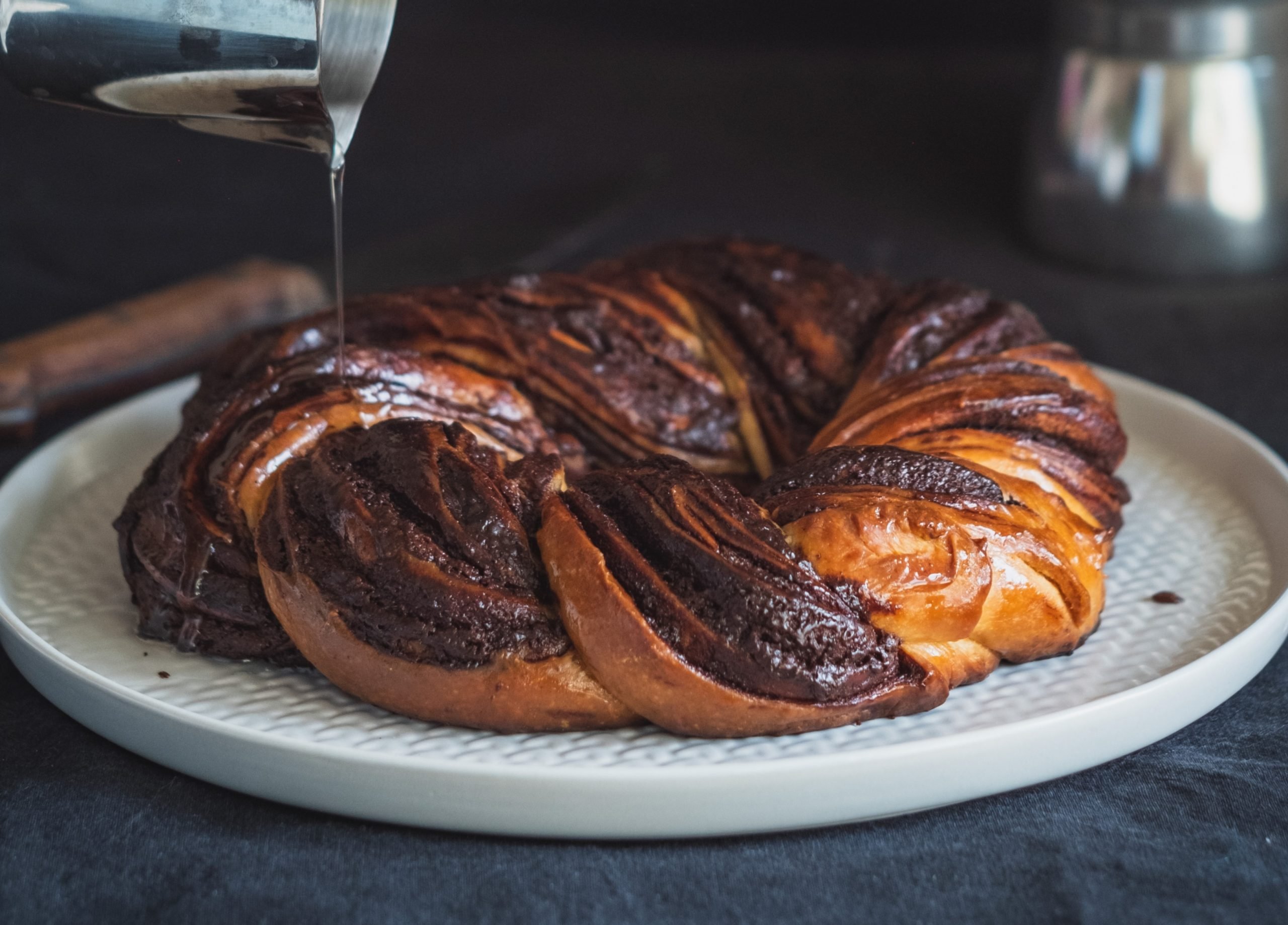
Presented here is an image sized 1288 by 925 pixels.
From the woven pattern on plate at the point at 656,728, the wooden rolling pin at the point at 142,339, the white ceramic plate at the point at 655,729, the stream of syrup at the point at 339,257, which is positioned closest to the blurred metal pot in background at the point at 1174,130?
the woven pattern on plate at the point at 656,728

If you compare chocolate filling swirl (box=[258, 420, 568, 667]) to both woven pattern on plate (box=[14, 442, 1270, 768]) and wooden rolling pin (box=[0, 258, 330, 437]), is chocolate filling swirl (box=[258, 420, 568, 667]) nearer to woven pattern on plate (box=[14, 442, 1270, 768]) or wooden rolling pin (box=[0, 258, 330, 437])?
woven pattern on plate (box=[14, 442, 1270, 768])

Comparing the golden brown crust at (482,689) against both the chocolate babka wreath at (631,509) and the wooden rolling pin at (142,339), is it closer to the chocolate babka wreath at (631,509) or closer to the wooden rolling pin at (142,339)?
the chocolate babka wreath at (631,509)

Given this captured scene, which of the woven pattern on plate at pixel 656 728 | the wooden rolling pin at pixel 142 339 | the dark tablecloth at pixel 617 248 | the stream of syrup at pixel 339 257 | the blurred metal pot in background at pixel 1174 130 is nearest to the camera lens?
the dark tablecloth at pixel 617 248

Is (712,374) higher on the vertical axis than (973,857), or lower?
higher

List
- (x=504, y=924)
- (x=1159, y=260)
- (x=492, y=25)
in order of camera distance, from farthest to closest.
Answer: (x=492, y=25) → (x=1159, y=260) → (x=504, y=924)

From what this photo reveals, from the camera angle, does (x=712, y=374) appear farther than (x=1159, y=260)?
No

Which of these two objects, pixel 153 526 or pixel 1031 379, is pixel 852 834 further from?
pixel 153 526

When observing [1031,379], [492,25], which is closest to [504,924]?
[1031,379]
